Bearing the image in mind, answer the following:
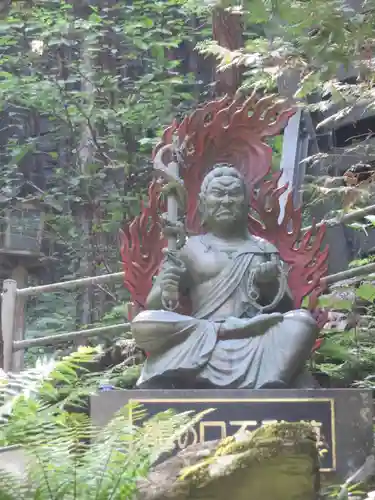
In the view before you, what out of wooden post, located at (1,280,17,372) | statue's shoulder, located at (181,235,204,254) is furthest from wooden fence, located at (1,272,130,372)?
statue's shoulder, located at (181,235,204,254)

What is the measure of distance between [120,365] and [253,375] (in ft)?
7.42

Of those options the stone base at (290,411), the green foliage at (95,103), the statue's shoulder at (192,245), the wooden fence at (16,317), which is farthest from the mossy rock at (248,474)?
the green foliage at (95,103)

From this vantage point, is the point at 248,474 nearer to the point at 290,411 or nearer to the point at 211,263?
the point at 290,411

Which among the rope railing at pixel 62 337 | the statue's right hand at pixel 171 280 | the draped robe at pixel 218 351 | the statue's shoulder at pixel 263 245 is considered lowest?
the rope railing at pixel 62 337

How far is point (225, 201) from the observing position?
5664 millimetres

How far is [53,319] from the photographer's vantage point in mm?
9867

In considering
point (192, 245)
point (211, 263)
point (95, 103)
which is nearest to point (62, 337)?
point (192, 245)

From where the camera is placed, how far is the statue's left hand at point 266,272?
5.41m

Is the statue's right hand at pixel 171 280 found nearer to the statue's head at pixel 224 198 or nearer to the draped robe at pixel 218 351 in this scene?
the draped robe at pixel 218 351

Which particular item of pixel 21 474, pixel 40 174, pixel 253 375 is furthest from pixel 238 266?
pixel 40 174

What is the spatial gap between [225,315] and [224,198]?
0.79 m

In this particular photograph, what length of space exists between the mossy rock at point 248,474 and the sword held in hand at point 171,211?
2.82m

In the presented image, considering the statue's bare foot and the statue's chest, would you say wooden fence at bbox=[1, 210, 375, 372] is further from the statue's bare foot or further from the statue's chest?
the statue's bare foot

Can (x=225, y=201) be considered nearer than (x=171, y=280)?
No
